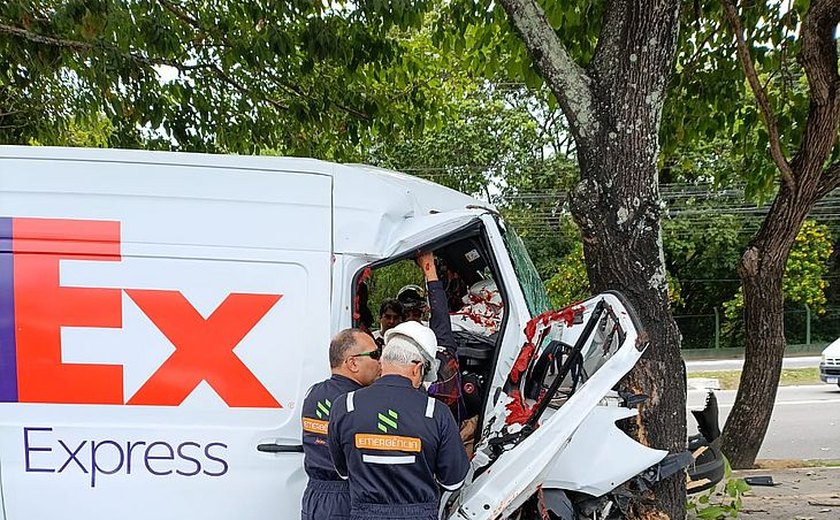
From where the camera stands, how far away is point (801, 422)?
1109 cm

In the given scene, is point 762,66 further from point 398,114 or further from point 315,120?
point 315,120

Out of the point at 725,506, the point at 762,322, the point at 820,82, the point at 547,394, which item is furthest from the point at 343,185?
the point at 762,322

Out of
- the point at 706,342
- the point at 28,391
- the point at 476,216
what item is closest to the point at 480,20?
the point at 476,216

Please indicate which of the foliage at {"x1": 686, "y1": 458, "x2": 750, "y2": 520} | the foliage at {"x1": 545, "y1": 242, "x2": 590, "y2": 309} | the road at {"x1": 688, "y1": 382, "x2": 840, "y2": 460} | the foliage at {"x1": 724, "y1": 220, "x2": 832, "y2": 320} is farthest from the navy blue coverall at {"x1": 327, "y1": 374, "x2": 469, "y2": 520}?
the foliage at {"x1": 724, "y1": 220, "x2": 832, "y2": 320}

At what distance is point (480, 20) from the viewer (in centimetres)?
620

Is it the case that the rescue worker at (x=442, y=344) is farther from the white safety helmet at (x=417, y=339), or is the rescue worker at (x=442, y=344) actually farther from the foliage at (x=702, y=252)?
the foliage at (x=702, y=252)

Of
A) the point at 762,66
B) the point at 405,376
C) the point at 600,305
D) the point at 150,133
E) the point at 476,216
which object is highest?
the point at 762,66

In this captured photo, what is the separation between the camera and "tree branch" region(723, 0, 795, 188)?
5.63 metres

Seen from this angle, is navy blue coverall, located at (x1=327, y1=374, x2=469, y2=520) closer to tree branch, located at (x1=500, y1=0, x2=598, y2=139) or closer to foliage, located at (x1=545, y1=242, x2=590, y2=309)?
tree branch, located at (x1=500, y1=0, x2=598, y2=139)

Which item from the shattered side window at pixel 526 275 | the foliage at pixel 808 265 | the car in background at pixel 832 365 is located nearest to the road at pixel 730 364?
the foliage at pixel 808 265

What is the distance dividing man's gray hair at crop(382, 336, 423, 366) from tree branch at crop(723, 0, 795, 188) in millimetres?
4232

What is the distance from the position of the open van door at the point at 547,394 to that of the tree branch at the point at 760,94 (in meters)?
3.21

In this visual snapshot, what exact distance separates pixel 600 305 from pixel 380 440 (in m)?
1.31

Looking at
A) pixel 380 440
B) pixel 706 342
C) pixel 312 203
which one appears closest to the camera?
pixel 380 440
